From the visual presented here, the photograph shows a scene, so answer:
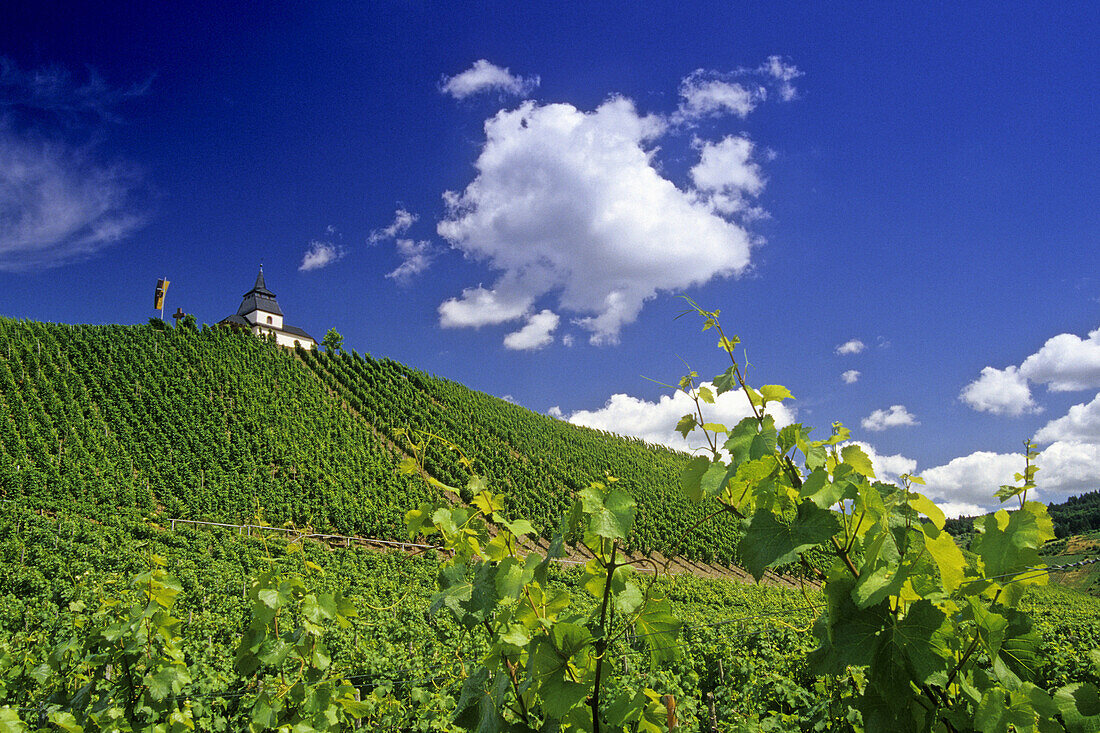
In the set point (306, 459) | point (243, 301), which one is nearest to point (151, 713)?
point (306, 459)

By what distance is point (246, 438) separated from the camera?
25.9 m

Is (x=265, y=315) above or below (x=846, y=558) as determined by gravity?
above

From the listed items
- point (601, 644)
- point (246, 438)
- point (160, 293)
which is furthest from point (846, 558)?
point (160, 293)

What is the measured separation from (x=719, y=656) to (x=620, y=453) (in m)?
40.7

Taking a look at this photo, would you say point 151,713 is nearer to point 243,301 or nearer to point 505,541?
point 505,541

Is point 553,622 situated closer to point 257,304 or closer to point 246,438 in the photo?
point 246,438

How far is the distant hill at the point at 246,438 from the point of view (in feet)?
66.3

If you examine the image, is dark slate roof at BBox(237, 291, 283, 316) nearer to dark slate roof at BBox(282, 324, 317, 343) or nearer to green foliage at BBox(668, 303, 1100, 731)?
dark slate roof at BBox(282, 324, 317, 343)

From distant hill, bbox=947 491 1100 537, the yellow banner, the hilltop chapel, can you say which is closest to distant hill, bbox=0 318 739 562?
the yellow banner

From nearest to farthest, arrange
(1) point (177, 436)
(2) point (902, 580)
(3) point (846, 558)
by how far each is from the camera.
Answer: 1. (2) point (902, 580)
2. (3) point (846, 558)
3. (1) point (177, 436)

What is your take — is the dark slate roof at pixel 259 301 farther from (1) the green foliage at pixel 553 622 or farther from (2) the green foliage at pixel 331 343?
(1) the green foliage at pixel 553 622

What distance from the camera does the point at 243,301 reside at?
62.7 m

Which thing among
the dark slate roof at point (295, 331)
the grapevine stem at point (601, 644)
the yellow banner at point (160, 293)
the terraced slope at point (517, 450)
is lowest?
the grapevine stem at point (601, 644)

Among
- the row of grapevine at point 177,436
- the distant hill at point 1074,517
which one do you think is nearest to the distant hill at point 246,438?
the row of grapevine at point 177,436
